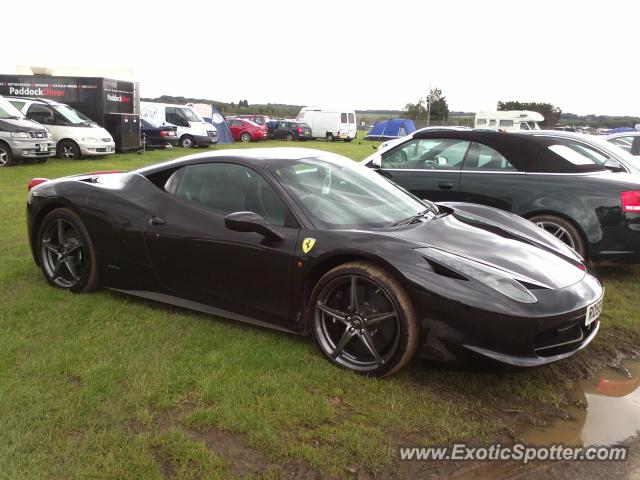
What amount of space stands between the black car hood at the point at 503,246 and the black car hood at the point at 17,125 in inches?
509

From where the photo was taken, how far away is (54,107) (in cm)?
1557

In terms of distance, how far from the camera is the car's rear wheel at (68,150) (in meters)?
15.6

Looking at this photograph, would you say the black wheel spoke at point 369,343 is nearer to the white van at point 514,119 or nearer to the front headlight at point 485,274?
the front headlight at point 485,274

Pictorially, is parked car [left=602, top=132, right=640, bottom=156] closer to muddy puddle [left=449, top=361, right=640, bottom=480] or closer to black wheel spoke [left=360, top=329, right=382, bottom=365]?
muddy puddle [left=449, top=361, right=640, bottom=480]

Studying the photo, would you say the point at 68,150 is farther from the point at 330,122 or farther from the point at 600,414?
the point at 330,122

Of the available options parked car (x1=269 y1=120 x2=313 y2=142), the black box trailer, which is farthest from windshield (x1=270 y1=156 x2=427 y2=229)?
parked car (x1=269 y1=120 x2=313 y2=142)

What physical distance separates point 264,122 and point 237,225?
107 feet

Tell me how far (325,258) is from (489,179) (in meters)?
3.11

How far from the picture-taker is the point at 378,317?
3158 millimetres

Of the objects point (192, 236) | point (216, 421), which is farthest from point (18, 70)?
point (216, 421)

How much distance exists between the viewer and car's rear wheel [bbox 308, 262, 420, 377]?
3.07 m

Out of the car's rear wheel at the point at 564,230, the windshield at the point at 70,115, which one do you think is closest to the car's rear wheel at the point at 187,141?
the windshield at the point at 70,115

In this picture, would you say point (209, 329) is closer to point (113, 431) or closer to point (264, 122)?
point (113, 431)

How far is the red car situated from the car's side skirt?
26529 millimetres
